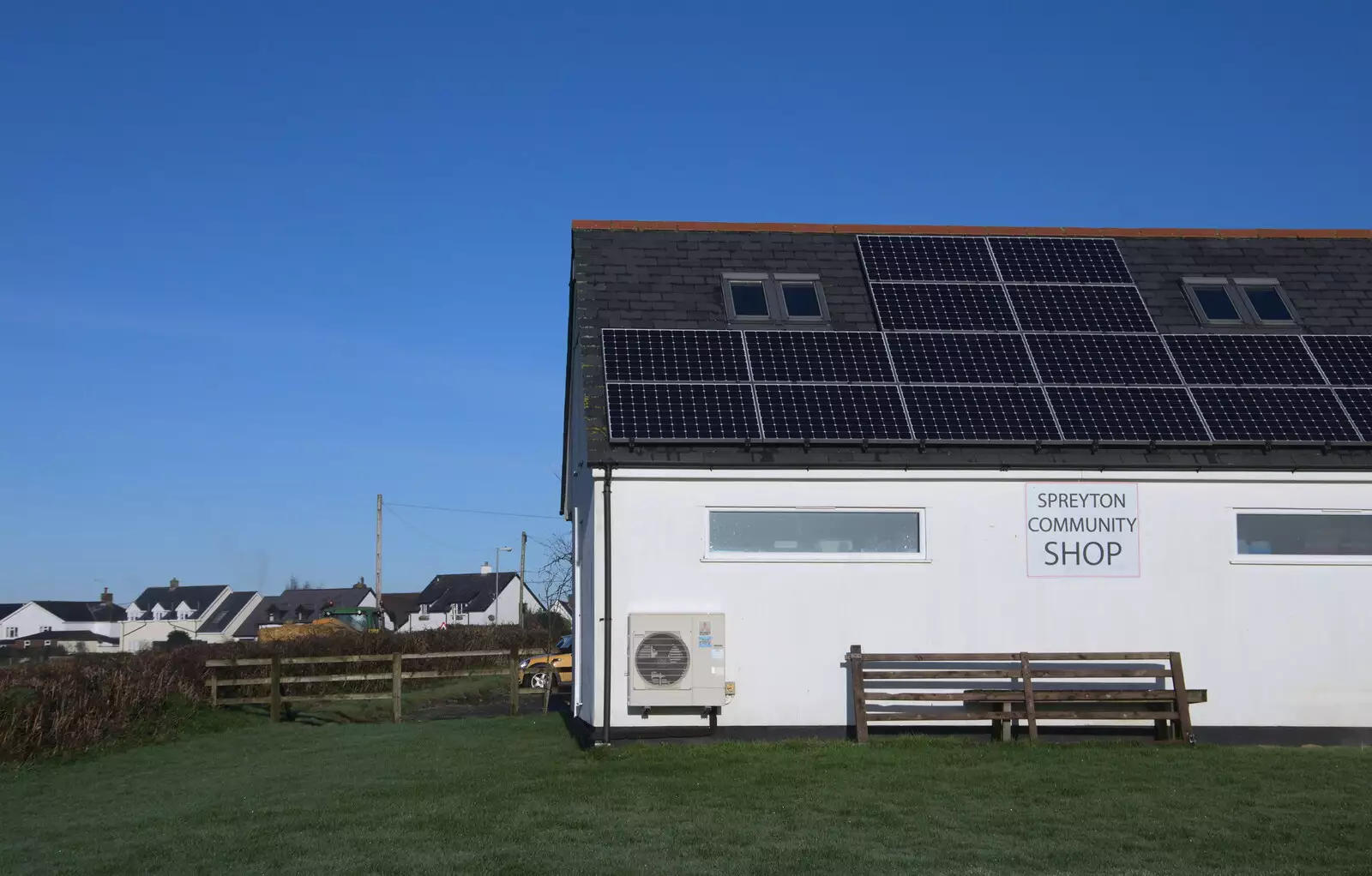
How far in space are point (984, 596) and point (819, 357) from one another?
357cm

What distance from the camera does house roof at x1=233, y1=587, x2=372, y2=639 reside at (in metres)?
105

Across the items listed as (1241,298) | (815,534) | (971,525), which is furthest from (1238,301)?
(815,534)

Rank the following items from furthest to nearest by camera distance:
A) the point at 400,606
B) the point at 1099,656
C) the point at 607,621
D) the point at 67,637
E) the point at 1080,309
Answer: the point at 400,606
the point at 67,637
the point at 1080,309
the point at 607,621
the point at 1099,656

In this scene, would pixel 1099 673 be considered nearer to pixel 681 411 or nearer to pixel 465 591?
pixel 681 411

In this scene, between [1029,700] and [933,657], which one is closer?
[1029,700]

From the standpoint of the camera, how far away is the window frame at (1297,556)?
1429 centimetres

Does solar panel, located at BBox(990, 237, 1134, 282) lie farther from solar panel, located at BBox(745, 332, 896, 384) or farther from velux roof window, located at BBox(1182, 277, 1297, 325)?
solar panel, located at BBox(745, 332, 896, 384)

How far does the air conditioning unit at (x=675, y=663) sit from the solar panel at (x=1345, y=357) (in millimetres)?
8592

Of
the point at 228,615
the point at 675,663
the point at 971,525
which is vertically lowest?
the point at 228,615

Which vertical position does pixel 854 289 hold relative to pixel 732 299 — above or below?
above

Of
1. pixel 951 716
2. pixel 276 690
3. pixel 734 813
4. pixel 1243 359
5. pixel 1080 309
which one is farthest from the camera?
pixel 276 690

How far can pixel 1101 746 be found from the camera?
13.2 metres

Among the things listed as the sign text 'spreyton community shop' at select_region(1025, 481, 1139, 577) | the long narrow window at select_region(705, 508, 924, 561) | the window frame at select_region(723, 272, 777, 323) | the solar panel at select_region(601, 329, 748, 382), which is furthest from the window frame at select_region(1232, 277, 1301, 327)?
the solar panel at select_region(601, 329, 748, 382)

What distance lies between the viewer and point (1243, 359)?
→ 1588 cm
